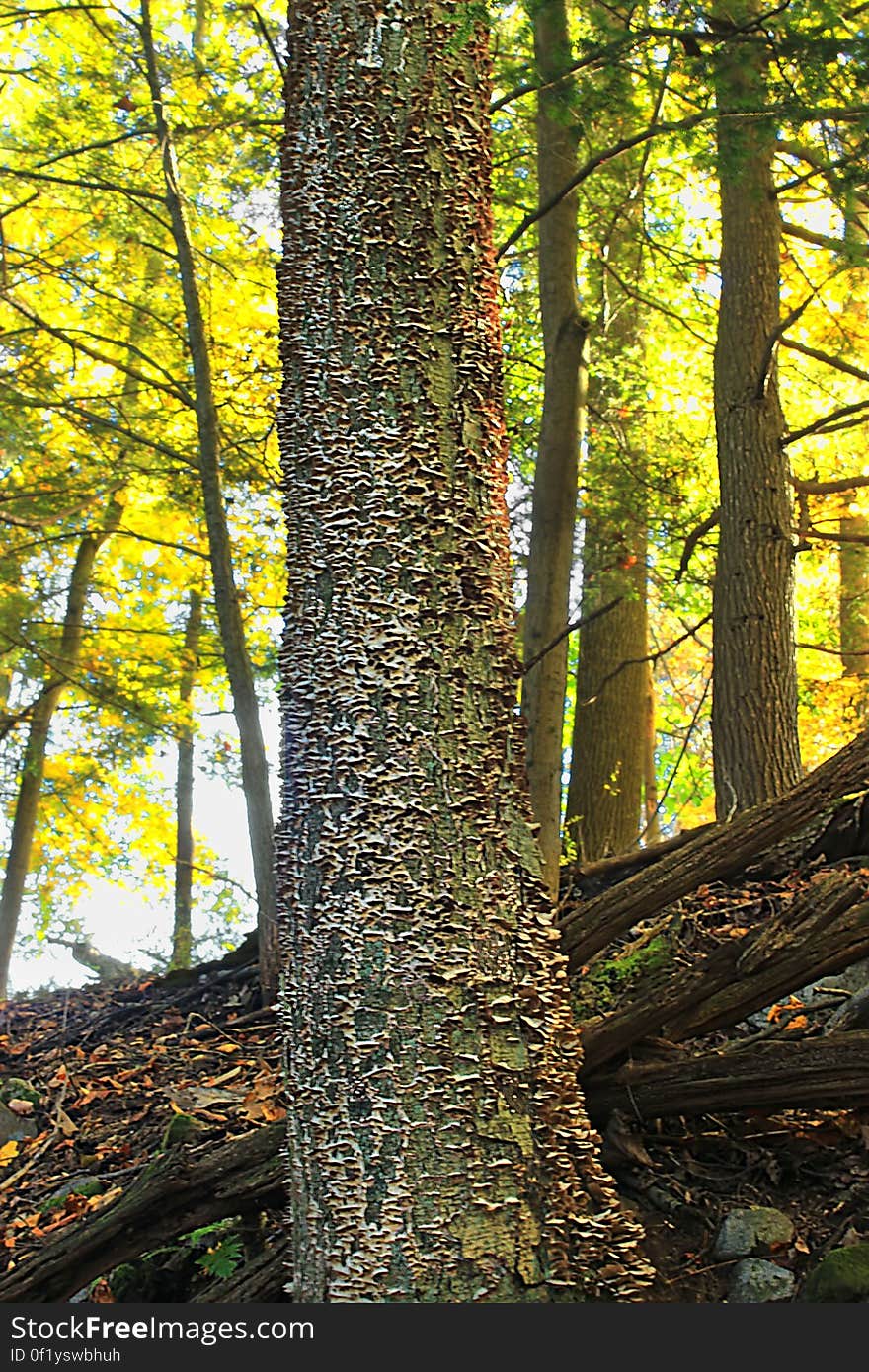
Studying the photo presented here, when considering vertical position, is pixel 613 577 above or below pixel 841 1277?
above

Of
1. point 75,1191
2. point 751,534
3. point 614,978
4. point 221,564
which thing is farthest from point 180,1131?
point 751,534

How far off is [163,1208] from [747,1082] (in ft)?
6.10

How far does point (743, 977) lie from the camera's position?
12.6ft

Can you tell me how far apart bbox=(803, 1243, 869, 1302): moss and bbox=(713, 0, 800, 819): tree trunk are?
150 inches

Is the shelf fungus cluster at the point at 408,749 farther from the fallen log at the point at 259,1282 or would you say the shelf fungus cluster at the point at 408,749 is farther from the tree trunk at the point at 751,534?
the tree trunk at the point at 751,534

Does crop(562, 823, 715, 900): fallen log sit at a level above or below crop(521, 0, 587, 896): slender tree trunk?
below

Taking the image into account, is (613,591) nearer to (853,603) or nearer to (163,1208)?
(853,603)

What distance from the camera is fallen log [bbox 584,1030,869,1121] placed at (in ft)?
11.2

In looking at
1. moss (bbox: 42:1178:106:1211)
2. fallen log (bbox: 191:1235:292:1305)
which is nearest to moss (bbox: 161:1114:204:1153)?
moss (bbox: 42:1178:106:1211)

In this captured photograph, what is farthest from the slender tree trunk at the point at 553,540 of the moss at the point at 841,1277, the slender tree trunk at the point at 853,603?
A: the slender tree trunk at the point at 853,603

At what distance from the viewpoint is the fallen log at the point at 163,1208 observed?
3568 millimetres

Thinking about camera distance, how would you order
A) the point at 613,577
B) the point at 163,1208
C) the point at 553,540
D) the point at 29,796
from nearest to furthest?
the point at 163,1208 → the point at 553,540 → the point at 613,577 → the point at 29,796

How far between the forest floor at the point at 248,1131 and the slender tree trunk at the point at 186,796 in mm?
5103

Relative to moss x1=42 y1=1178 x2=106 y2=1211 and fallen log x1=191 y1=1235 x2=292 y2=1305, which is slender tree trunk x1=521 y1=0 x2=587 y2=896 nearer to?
moss x1=42 y1=1178 x2=106 y2=1211
